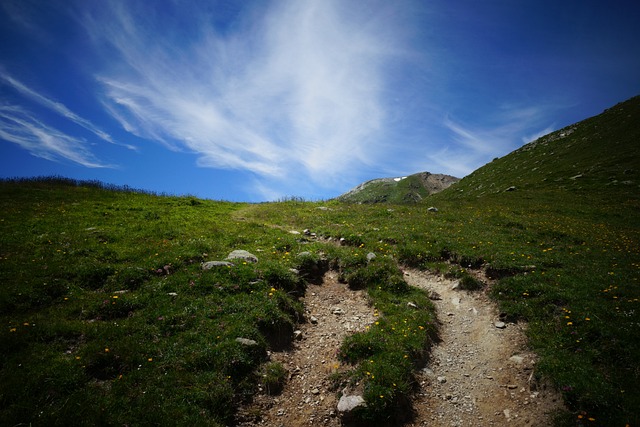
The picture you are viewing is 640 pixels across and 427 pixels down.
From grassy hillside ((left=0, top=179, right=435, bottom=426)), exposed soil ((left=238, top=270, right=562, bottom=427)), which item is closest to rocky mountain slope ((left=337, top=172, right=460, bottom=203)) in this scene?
grassy hillside ((left=0, top=179, right=435, bottom=426))

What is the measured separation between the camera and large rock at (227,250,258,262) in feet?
50.1

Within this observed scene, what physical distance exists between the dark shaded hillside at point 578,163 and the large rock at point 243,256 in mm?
38674

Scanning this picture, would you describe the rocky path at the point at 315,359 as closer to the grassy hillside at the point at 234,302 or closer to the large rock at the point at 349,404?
the large rock at the point at 349,404

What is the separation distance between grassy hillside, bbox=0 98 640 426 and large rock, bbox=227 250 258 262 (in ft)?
2.77

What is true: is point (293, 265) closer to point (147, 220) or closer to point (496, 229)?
point (147, 220)

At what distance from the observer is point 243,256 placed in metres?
15.6

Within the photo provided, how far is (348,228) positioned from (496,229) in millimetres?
10673

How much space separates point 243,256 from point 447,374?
10.3 metres

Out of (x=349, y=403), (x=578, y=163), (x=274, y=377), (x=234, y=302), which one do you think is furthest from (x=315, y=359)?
(x=578, y=163)

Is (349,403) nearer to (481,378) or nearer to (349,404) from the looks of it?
(349,404)

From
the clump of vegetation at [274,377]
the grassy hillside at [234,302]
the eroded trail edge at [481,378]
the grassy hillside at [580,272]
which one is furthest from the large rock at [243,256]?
the grassy hillside at [580,272]

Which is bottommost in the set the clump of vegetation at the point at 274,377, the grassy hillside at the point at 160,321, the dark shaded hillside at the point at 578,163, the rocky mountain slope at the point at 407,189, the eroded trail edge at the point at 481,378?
the eroded trail edge at the point at 481,378

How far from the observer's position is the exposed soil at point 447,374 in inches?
342

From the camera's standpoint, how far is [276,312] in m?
11.8
